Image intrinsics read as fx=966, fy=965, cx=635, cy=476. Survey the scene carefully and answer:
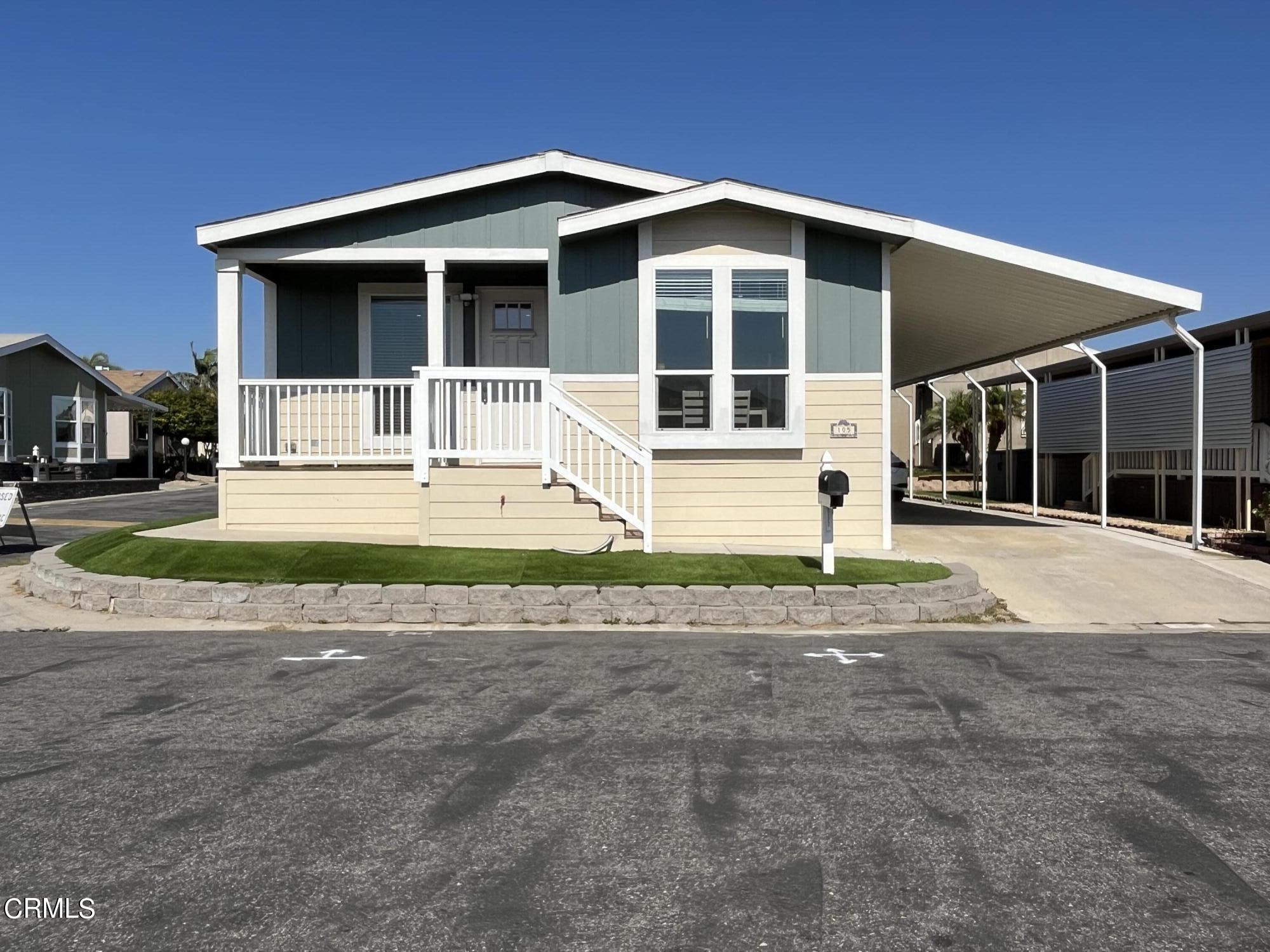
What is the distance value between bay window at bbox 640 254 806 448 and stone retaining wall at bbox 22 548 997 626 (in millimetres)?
3300

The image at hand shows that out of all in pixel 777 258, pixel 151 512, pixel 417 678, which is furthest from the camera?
pixel 151 512

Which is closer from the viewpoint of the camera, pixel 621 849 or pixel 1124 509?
pixel 621 849

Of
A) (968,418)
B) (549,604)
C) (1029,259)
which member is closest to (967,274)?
(1029,259)

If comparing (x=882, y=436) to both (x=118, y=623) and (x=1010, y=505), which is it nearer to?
(x=118, y=623)

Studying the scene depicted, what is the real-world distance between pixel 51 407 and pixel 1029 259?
3264 centimetres

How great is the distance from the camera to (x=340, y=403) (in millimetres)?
11992

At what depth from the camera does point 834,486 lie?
897 centimetres

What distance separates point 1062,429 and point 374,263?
17.6m

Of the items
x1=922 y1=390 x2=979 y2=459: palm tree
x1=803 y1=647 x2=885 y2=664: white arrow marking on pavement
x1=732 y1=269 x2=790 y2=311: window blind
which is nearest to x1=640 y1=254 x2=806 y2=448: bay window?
x1=732 y1=269 x2=790 y2=311: window blind

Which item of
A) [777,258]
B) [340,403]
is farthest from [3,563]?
[777,258]

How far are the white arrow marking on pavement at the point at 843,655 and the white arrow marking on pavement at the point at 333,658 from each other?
3.23 metres

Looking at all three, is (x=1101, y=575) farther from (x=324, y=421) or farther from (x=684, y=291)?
(x=324, y=421)

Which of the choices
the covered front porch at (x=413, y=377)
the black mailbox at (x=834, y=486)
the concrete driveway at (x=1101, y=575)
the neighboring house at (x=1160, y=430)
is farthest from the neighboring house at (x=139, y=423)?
the black mailbox at (x=834, y=486)

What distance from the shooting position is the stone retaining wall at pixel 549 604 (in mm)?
8508
